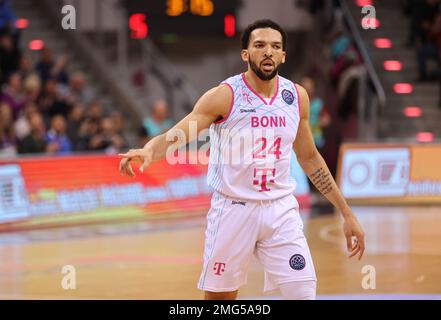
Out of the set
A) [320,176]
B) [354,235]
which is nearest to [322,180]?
[320,176]

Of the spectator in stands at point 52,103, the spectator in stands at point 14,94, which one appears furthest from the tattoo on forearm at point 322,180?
the spectator in stands at point 52,103

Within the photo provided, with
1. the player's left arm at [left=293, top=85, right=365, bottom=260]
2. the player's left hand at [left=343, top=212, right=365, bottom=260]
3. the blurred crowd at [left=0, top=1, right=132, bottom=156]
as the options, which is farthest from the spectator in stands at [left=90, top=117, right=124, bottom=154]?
the player's left hand at [left=343, top=212, right=365, bottom=260]

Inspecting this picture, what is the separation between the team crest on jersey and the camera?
7.05 metres

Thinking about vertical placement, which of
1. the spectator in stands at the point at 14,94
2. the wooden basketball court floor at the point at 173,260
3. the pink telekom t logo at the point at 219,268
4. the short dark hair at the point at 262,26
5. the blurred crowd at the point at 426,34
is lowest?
the wooden basketball court floor at the point at 173,260

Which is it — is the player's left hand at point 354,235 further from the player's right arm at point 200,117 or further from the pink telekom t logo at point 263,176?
the player's right arm at point 200,117

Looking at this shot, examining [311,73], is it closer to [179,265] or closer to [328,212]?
[328,212]

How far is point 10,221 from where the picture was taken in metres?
16.0

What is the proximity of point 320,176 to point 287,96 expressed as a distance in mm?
638

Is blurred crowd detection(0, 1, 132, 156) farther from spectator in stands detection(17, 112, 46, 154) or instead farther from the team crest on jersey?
the team crest on jersey

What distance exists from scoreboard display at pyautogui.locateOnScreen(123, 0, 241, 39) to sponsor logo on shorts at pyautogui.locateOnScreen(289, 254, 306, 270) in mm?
13037

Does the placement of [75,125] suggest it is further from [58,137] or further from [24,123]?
[24,123]

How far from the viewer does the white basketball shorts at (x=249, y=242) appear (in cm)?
691

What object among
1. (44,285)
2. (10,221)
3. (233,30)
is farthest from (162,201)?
(44,285)

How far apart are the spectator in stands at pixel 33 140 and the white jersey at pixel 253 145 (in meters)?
10.6
